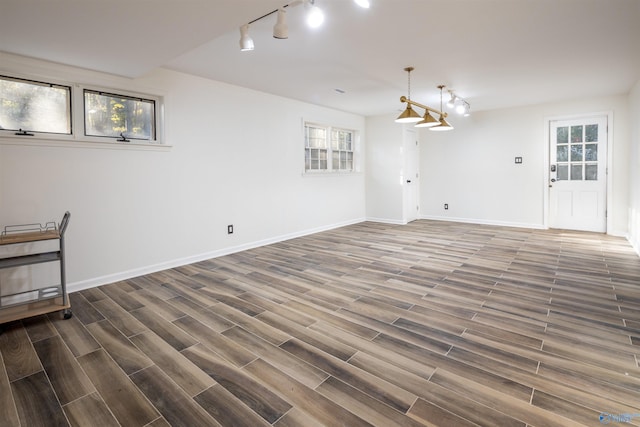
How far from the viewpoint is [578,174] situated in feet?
20.4

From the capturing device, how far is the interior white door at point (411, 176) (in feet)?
24.3

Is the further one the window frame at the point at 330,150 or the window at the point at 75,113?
the window frame at the point at 330,150

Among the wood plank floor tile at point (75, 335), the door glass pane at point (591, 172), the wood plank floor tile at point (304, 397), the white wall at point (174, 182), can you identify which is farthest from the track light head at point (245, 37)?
the door glass pane at point (591, 172)

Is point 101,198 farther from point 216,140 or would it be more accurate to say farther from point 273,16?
point 273,16

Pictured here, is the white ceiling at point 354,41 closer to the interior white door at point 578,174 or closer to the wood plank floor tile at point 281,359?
the interior white door at point 578,174

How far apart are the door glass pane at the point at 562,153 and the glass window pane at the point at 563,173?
0.43ft

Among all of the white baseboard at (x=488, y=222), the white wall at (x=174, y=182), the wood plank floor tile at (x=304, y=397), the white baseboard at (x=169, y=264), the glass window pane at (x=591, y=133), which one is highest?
the glass window pane at (x=591, y=133)

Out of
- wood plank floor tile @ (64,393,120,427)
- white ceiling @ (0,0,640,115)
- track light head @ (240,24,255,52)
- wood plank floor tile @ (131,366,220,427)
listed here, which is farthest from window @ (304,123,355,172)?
wood plank floor tile @ (64,393,120,427)

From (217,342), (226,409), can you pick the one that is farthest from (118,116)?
(226,409)

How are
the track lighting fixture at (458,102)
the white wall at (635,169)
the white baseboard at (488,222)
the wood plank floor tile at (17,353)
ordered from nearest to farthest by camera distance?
1. the wood plank floor tile at (17,353)
2. the white wall at (635,169)
3. the track lighting fixture at (458,102)
4. the white baseboard at (488,222)

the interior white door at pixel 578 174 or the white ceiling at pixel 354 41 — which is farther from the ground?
the white ceiling at pixel 354 41

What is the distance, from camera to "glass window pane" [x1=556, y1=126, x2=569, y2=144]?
6277mm

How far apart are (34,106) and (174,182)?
1.51m

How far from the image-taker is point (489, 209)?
282 inches
